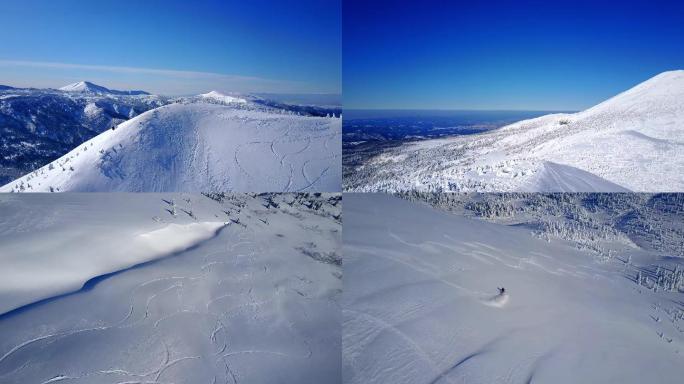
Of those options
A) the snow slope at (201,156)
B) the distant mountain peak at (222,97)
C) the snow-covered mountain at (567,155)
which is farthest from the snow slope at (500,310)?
the distant mountain peak at (222,97)

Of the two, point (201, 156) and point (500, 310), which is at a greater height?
point (201, 156)

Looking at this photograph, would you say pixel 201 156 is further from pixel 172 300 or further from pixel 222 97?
pixel 172 300

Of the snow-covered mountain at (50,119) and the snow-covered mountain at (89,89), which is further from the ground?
the snow-covered mountain at (89,89)

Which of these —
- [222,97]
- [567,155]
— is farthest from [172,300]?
[567,155]

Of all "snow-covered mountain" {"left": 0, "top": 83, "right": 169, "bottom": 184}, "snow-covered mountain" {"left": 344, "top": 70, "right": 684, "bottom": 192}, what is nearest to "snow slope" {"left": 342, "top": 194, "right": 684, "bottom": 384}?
"snow-covered mountain" {"left": 344, "top": 70, "right": 684, "bottom": 192}

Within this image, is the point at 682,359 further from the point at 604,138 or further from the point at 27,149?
the point at 27,149

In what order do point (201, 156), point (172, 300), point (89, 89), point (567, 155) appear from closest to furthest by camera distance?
point (172, 300) → point (201, 156) → point (89, 89) → point (567, 155)

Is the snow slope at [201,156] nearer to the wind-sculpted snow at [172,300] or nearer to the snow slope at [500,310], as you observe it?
the wind-sculpted snow at [172,300]
